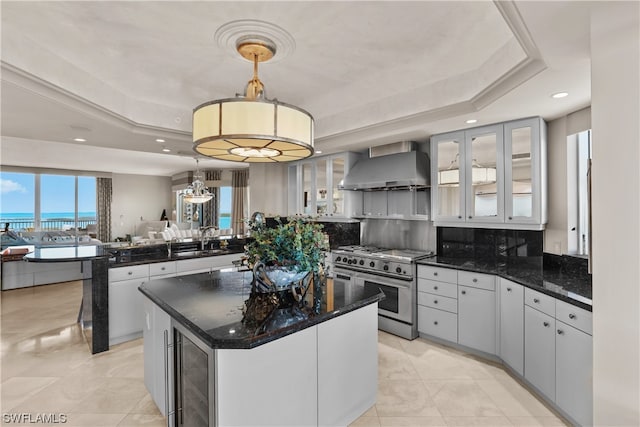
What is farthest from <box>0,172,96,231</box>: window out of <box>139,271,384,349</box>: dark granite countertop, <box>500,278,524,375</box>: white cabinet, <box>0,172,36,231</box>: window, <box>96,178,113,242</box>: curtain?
<box>500,278,524,375</box>: white cabinet

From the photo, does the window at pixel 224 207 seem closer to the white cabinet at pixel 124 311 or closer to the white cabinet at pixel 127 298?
→ the white cabinet at pixel 127 298

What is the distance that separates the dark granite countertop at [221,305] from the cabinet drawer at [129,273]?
54.7 inches

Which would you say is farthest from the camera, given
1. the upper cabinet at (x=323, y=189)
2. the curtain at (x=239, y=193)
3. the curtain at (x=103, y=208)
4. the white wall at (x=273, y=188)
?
the curtain at (x=103, y=208)

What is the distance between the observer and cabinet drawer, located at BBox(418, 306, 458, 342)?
11.0ft

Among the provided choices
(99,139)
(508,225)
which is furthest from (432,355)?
(99,139)

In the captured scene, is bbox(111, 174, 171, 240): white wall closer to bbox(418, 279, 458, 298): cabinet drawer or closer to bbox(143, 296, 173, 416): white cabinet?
bbox(143, 296, 173, 416): white cabinet

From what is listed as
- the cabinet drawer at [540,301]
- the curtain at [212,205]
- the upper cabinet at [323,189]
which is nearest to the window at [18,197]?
the curtain at [212,205]

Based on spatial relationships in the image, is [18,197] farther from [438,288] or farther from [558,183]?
[558,183]

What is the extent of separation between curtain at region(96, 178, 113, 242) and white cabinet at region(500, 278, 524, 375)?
1124 centimetres

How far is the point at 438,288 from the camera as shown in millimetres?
3443

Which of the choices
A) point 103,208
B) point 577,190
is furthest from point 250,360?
point 103,208

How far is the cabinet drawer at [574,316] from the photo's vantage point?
2027mm

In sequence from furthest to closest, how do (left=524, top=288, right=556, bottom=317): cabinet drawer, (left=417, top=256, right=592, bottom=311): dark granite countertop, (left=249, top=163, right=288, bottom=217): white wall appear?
1. (left=249, top=163, right=288, bottom=217): white wall
2. (left=524, top=288, right=556, bottom=317): cabinet drawer
3. (left=417, top=256, right=592, bottom=311): dark granite countertop

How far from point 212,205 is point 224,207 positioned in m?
0.40
